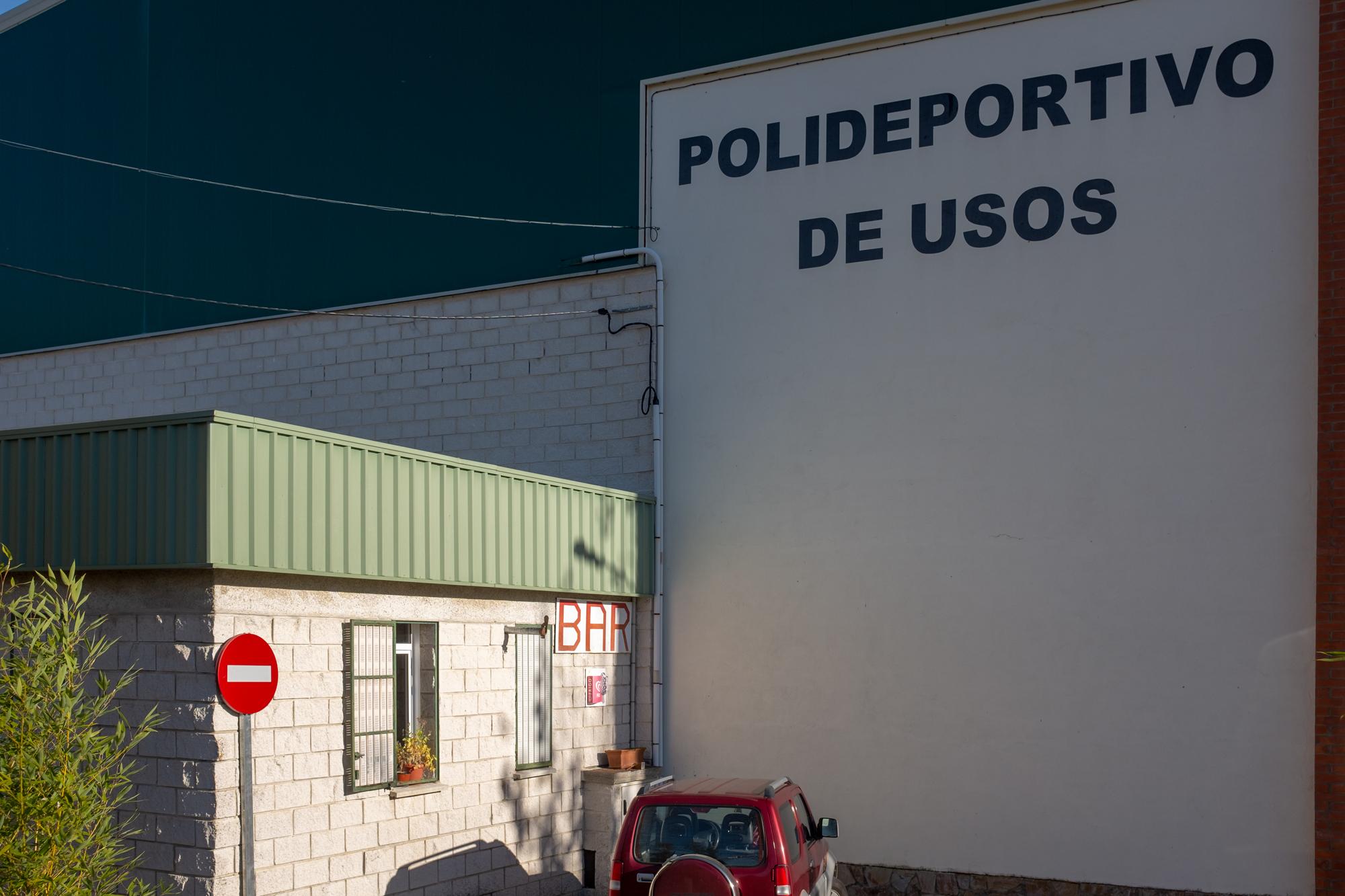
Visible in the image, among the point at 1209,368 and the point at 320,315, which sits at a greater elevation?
the point at 320,315

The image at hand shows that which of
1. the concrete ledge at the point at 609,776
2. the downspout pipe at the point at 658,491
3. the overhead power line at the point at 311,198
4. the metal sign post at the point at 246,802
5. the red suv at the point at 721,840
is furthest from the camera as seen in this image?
the overhead power line at the point at 311,198

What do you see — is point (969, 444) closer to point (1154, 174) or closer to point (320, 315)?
point (1154, 174)

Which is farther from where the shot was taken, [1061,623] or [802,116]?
[802,116]

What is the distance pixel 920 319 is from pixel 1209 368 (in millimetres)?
3232

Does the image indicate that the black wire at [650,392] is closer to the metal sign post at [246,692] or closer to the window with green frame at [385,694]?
the window with green frame at [385,694]

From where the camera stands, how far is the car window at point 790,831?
10.2 meters

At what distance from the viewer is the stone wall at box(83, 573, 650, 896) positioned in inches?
420

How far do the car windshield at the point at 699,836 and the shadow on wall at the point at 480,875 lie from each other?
336cm

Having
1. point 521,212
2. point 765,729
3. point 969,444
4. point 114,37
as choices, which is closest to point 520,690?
point 765,729

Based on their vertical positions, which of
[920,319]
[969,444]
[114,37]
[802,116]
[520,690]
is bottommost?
[520,690]

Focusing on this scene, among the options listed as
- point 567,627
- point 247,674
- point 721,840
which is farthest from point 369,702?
point 721,840

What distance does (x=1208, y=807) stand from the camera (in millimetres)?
13812

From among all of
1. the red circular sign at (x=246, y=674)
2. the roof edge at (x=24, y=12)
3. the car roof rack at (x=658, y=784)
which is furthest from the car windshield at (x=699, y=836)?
the roof edge at (x=24, y=12)

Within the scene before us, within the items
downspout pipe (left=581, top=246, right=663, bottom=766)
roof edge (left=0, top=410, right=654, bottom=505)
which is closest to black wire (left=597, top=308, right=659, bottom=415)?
downspout pipe (left=581, top=246, right=663, bottom=766)
